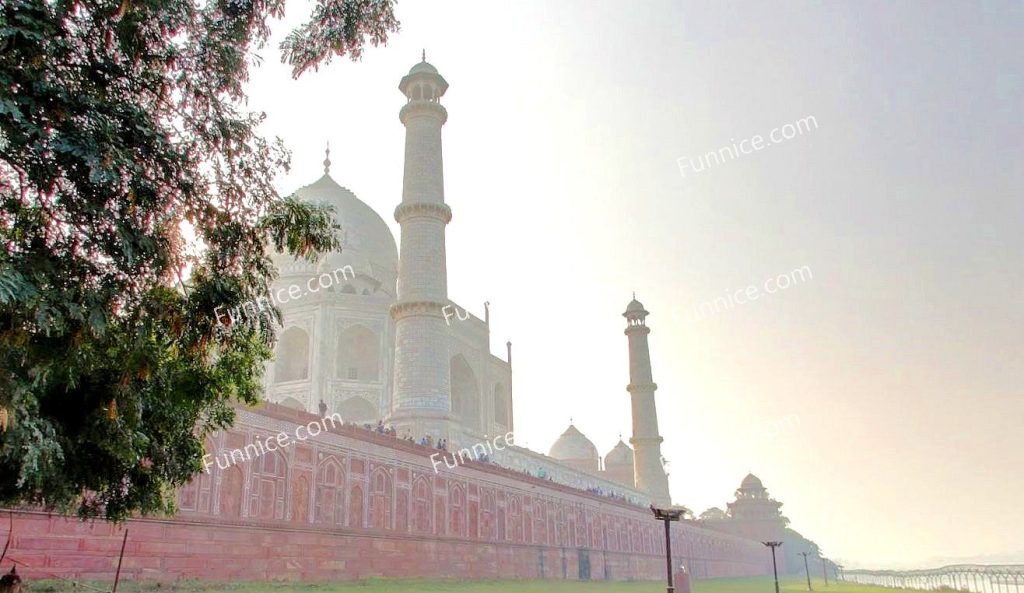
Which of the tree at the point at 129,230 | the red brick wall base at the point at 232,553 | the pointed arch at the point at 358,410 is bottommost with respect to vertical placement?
the red brick wall base at the point at 232,553

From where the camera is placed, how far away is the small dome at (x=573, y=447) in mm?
53625

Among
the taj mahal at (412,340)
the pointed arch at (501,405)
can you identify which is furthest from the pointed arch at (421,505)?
the pointed arch at (501,405)

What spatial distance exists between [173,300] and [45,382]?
1548mm

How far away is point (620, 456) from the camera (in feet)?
188

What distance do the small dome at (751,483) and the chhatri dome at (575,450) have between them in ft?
52.1

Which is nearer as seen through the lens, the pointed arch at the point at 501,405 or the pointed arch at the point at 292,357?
the pointed arch at the point at 292,357

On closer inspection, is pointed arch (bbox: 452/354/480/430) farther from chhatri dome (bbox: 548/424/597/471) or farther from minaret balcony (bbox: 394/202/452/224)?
chhatri dome (bbox: 548/424/597/471)

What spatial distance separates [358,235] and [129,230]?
31.4m

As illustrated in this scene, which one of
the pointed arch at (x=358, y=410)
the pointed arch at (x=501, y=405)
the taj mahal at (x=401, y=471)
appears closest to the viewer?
the taj mahal at (x=401, y=471)

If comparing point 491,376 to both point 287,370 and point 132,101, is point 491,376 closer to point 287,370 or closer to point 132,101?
point 287,370

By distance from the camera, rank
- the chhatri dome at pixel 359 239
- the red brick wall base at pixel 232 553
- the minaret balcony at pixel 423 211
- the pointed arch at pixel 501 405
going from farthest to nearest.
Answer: the pointed arch at pixel 501 405
the chhatri dome at pixel 359 239
the minaret balcony at pixel 423 211
the red brick wall base at pixel 232 553

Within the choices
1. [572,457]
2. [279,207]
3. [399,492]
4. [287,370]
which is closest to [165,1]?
[279,207]

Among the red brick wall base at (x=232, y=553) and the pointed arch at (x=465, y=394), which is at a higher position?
the pointed arch at (x=465, y=394)

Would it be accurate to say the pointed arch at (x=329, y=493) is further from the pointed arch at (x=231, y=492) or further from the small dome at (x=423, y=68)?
the small dome at (x=423, y=68)
